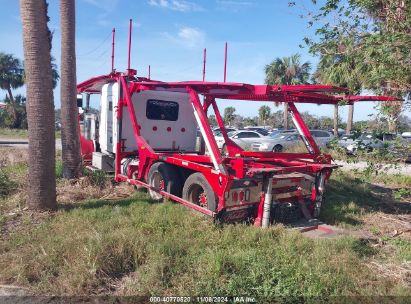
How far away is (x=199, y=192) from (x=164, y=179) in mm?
880

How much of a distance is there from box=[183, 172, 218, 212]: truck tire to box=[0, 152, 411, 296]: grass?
291mm

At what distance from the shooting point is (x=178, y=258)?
461 cm

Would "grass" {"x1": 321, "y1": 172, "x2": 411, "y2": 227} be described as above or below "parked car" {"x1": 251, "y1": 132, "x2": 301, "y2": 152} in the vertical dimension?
below

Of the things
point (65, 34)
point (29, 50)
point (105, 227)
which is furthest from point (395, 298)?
point (65, 34)

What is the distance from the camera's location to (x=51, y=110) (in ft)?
21.3

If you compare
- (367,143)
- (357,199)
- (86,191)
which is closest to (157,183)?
(86,191)

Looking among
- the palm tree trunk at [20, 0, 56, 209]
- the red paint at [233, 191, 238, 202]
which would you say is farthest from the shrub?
the red paint at [233, 191, 238, 202]

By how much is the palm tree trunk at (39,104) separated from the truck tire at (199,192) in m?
2.32

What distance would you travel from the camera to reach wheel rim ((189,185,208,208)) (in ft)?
21.3

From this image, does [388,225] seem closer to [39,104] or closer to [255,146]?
[39,104]

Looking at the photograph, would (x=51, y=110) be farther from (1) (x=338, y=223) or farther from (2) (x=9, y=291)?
(1) (x=338, y=223)

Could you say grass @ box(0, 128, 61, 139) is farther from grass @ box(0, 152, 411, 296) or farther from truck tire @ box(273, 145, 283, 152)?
grass @ box(0, 152, 411, 296)

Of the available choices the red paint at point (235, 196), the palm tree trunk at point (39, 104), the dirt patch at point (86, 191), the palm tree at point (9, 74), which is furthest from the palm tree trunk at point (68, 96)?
the palm tree at point (9, 74)

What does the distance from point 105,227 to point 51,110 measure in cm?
233
